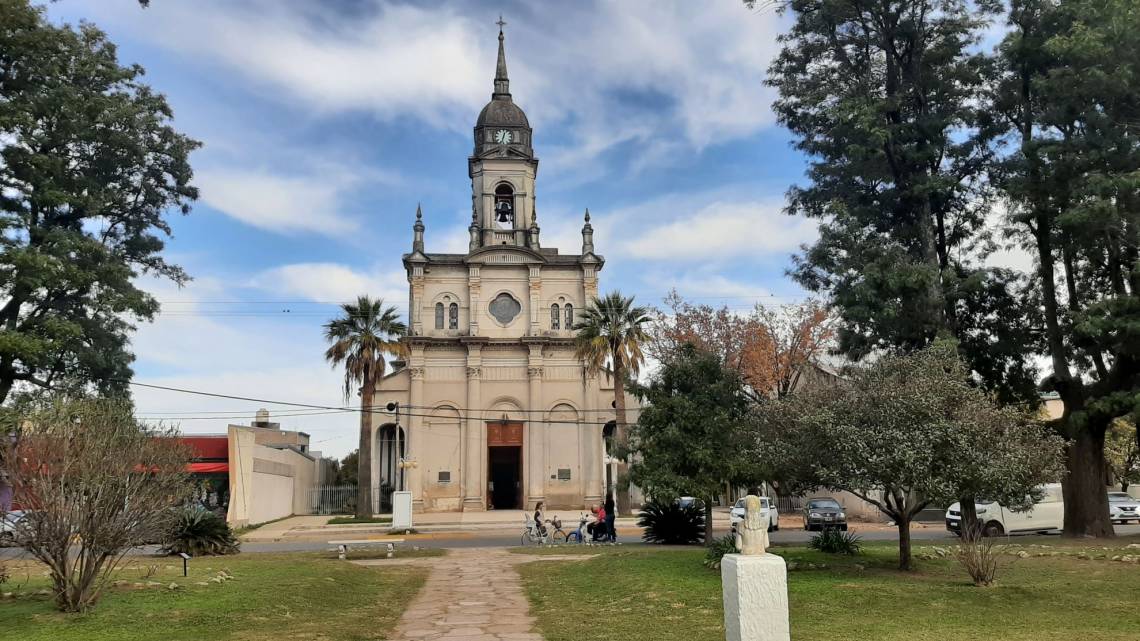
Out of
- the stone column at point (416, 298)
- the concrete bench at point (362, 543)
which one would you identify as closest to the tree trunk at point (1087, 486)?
the concrete bench at point (362, 543)

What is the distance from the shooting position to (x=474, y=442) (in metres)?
46.5

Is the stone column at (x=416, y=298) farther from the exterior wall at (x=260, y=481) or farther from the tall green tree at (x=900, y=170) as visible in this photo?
the tall green tree at (x=900, y=170)

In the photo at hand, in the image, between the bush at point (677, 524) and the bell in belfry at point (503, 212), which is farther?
the bell in belfry at point (503, 212)

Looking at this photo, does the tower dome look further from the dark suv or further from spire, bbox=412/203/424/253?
the dark suv

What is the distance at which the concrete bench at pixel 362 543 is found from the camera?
20994 mm

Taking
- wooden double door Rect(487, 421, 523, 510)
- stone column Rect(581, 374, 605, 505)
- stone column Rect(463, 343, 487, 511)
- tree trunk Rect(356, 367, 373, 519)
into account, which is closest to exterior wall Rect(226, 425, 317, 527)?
tree trunk Rect(356, 367, 373, 519)

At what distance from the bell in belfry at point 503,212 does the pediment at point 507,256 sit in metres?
3.13

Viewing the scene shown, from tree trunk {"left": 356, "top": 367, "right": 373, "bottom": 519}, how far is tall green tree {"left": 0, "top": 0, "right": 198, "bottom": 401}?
13.5 metres

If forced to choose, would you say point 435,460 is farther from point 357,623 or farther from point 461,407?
point 357,623

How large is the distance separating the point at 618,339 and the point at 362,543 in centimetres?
1669

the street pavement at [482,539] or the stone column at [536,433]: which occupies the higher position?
the stone column at [536,433]

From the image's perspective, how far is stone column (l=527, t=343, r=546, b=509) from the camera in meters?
46.4

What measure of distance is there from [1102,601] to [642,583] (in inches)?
273

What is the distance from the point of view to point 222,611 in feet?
39.7
